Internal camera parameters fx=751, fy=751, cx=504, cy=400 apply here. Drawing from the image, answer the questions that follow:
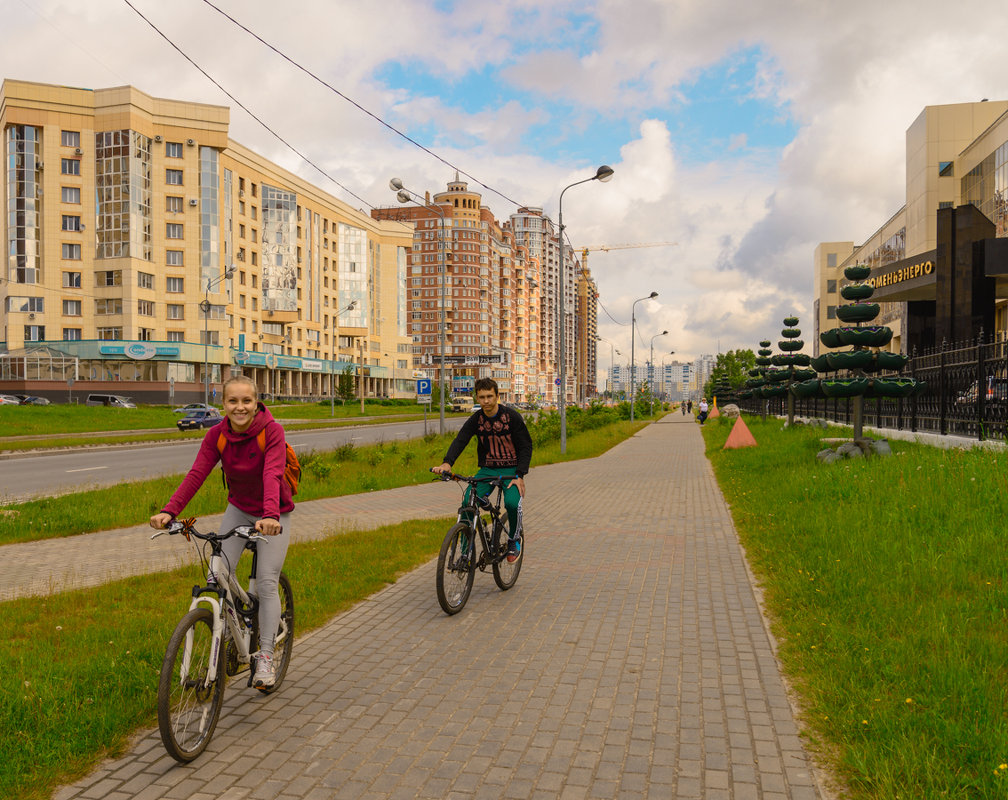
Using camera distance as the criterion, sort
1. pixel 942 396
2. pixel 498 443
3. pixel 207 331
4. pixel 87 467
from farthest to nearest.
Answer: pixel 207 331, pixel 87 467, pixel 942 396, pixel 498 443

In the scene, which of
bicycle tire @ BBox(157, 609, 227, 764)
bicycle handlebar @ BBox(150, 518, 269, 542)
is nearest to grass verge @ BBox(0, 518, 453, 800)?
bicycle tire @ BBox(157, 609, 227, 764)

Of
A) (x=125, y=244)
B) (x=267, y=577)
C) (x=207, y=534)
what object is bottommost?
(x=267, y=577)

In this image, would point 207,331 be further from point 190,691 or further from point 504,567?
point 190,691

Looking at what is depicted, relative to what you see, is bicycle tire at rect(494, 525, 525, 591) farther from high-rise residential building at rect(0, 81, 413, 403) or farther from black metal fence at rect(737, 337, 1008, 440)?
high-rise residential building at rect(0, 81, 413, 403)

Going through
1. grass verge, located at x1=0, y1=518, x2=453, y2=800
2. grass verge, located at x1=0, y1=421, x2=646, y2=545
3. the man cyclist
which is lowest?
grass verge, located at x1=0, y1=421, x2=646, y2=545

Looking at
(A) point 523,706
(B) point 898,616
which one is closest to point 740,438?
(B) point 898,616

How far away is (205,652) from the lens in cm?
364

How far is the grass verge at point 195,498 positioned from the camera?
390 inches

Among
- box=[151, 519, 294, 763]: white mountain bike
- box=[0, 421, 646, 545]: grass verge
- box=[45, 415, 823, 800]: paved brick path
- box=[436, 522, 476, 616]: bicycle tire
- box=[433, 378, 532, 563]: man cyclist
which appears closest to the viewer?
box=[45, 415, 823, 800]: paved brick path

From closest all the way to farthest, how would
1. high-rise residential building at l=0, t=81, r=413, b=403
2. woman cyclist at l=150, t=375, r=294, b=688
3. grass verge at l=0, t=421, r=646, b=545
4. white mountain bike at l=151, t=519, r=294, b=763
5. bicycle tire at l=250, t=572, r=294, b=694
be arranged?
white mountain bike at l=151, t=519, r=294, b=763 < woman cyclist at l=150, t=375, r=294, b=688 < bicycle tire at l=250, t=572, r=294, b=694 < grass verge at l=0, t=421, r=646, b=545 < high-rise residential building at l=0, t=81, r=413, b=403

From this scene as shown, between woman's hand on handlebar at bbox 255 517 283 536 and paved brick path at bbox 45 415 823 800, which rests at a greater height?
woman's hand on handlebar at bbox 255 517 283 536

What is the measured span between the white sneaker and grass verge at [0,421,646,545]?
22.6 feet

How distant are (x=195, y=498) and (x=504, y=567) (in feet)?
22.6

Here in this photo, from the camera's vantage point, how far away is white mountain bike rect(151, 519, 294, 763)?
341 cm
